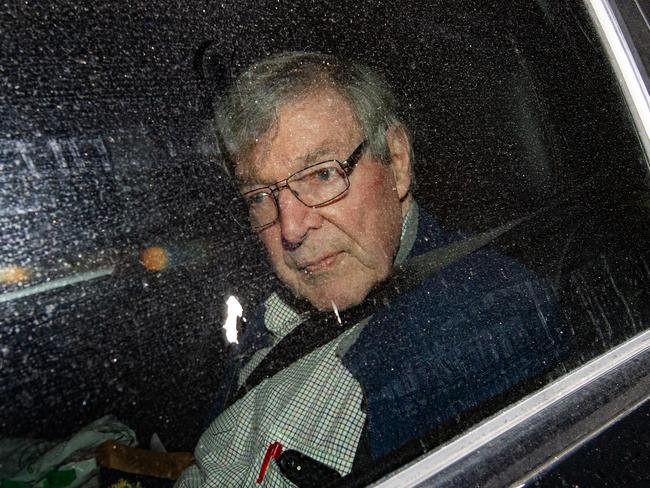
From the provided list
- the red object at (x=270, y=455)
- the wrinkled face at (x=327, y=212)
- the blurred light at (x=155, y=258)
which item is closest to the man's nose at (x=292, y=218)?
the wrinkled face at (x=327, y=212)

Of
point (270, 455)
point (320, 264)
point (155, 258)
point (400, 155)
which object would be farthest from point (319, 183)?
point (270, 455)

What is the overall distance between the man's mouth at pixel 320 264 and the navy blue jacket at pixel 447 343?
0.13 meters

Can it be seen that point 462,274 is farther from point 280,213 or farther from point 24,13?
point 24,13

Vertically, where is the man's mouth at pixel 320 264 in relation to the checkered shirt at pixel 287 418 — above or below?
above

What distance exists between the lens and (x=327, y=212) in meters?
1.08

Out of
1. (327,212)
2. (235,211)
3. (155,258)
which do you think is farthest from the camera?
(327,212)

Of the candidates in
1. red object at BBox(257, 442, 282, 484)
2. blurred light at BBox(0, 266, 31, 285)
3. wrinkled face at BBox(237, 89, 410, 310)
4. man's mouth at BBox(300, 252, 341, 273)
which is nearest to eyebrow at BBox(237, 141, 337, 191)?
wrinkled face at BBox(237, 89, 410, 310)

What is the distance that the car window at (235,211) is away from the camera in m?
0.69

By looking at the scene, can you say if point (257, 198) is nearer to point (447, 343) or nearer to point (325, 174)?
point (325, 174)

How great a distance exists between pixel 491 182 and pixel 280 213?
553 millimetres

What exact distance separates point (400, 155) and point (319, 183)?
27 centimetres

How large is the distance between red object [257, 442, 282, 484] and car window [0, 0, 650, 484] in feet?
0.62

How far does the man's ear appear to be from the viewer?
1.22 metres

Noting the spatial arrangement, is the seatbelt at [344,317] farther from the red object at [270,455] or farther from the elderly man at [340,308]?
the red object at [270,455]
